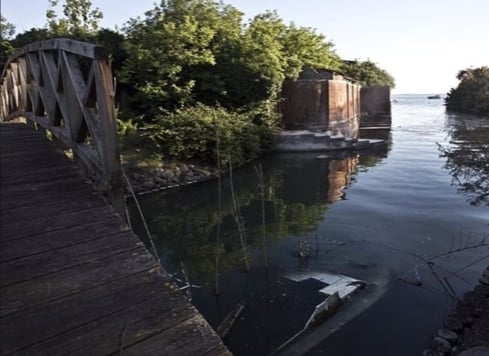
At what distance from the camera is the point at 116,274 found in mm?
1927

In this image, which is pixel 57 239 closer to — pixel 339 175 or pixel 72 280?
pixel 72 280

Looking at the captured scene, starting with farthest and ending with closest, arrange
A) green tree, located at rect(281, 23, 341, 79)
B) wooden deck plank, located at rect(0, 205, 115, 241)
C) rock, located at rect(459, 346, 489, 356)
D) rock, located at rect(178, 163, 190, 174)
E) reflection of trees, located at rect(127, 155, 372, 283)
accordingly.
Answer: green tree, located at rect(281, 23, 341, 79) → rock, located at rect(178, 163, 190, 174) → reflection of trees, located at rect(127, 155, 372, 283) → rock, located at rect(459, 346, 489, 356) → wooden deck plank, located at rect(0, 205, 115, 241)

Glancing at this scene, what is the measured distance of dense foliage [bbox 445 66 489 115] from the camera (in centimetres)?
3794

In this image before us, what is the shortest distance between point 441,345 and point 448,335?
0.21m

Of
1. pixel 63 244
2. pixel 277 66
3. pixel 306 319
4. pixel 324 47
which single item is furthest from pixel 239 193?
pixel 324 47

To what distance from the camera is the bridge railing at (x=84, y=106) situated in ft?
8.50

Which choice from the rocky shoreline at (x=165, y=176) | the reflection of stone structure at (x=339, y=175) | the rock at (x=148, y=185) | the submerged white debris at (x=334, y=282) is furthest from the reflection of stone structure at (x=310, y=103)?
the submerged white debris at (x=334, y=282)

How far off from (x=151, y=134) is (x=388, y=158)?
9959mm

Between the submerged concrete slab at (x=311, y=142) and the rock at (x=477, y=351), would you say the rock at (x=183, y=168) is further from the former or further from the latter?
the rock at (x=477, y=351)

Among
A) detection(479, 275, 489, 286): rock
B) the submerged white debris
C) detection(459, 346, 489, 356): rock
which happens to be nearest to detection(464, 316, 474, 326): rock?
detection(459, 346, 489, 356): rock

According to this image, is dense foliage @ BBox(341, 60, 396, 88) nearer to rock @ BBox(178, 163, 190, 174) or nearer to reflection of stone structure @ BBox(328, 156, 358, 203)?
reflection of stone structure @ BBox(328, 156, 358, 203)

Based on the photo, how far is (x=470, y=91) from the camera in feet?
139

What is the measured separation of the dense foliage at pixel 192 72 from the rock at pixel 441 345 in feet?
28.5

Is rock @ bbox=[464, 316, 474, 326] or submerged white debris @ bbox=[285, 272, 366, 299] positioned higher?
rock @ bbox=[464, 316, 474, 326]
